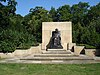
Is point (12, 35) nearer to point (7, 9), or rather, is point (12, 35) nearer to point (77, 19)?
point (7, 9)

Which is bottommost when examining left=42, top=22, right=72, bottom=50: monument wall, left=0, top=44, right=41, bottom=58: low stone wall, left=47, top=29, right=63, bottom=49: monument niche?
left=0, top=44, right=41, bottom=58: low stone wall

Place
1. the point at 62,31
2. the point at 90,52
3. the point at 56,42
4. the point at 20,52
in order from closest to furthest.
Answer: the point at 20,52 < the point at 56,42 < the point at 90,52 < the point at 62,31

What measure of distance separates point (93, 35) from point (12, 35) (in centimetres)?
876

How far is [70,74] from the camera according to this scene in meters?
10.1

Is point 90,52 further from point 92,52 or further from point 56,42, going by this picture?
point 56,42

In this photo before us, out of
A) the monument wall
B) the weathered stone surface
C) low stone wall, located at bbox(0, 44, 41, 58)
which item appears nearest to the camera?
low stone wall, located at bbox(0, 44, 41, 58)

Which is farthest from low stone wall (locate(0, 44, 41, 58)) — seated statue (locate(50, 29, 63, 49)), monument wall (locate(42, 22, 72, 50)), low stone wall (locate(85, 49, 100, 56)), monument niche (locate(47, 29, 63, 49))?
low stone wall (locate(85, 49, 100, 56))

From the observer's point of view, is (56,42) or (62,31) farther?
(62,31)

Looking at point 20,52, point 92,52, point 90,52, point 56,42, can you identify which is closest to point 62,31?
point 56,42

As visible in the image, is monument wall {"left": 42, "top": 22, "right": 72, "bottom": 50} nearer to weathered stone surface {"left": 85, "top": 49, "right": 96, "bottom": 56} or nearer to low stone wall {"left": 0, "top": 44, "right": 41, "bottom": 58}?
low stone wall {"left": 0, "top": 44, "right": 41, "bottom": 58}

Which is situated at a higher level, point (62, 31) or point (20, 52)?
point (62, 31)

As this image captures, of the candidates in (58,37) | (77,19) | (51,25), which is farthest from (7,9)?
(77,19)

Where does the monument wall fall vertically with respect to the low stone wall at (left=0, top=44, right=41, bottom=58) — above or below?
above

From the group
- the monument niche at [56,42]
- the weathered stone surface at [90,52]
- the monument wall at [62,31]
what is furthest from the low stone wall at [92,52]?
the monument wall at [62,31]
